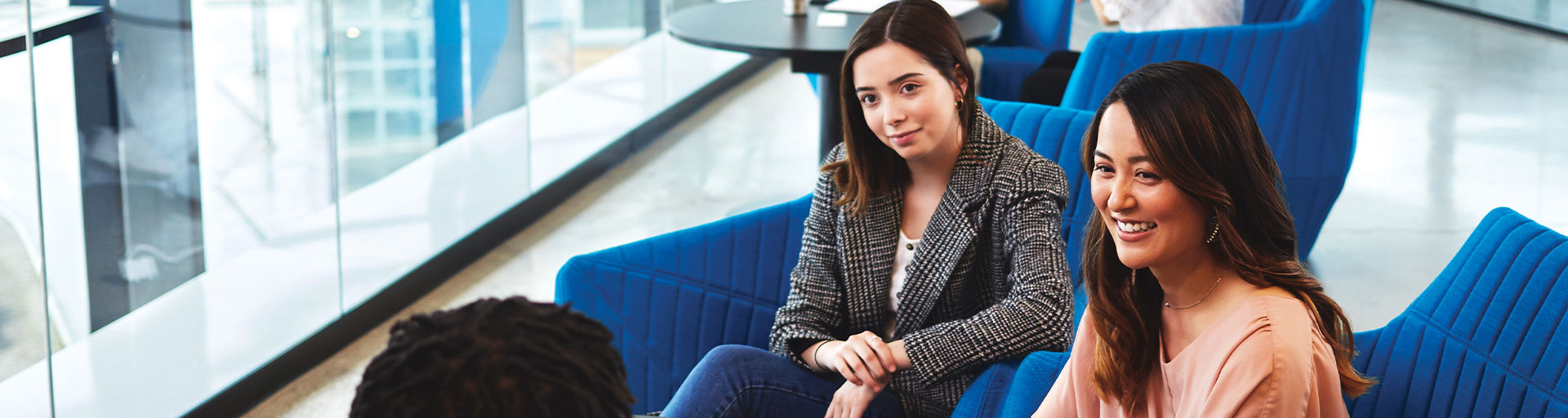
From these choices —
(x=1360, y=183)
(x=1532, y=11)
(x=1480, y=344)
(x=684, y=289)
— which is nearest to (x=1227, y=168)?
(x=1480, y=344)

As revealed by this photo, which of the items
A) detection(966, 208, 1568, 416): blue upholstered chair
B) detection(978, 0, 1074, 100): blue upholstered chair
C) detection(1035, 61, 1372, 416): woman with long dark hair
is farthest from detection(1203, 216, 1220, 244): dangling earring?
detection(978, 0, 1074, 100): blue upholstered chair

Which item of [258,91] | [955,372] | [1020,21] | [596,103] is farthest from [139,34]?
[1020,21]

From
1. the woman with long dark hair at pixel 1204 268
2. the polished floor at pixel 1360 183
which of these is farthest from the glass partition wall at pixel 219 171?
the woman with long dark hair at pixel 1204 268

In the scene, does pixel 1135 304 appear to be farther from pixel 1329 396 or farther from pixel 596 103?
pixel 596 103

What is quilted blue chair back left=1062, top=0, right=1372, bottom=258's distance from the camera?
119 inches

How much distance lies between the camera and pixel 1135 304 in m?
1.43

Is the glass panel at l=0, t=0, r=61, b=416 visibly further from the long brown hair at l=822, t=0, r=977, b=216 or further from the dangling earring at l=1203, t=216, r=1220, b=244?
the dangling earring at l=1203, t=216, r=1220, b=244

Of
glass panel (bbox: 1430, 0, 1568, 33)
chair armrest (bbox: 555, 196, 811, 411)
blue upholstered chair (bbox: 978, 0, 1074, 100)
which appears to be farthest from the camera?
glass panel (bbox: 1430, 0, 1568, 33)

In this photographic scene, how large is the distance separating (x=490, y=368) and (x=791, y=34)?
2.99 m

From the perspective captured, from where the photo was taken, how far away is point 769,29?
12.3 ft

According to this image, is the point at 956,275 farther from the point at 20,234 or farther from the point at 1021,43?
the point at 1021,43

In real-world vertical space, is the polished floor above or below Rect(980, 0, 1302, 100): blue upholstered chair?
below

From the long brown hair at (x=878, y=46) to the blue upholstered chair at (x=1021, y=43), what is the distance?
6.66ft

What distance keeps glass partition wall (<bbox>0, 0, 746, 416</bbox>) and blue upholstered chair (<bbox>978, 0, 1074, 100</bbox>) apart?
1.50m
